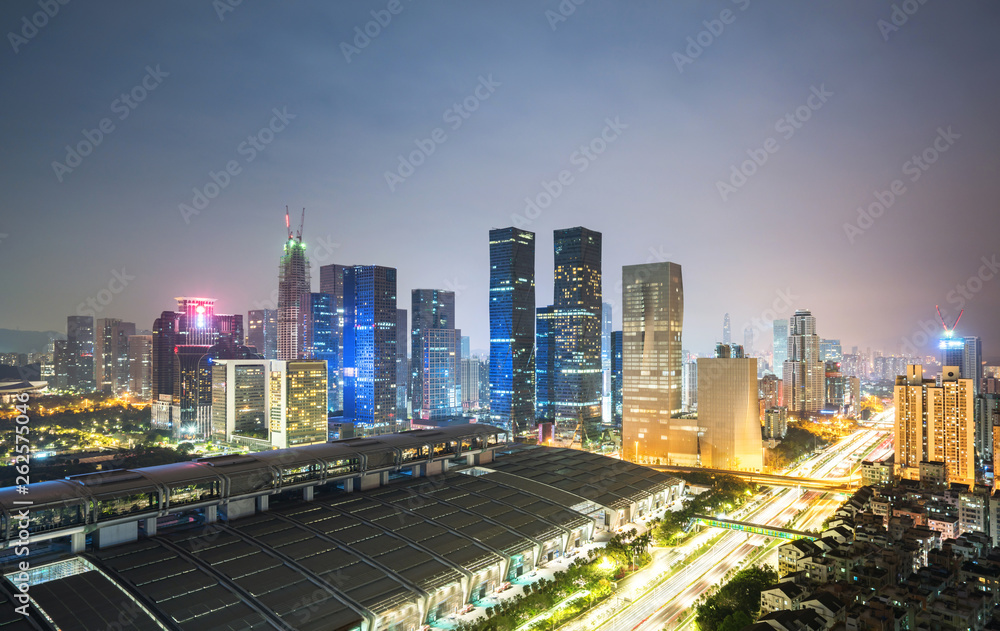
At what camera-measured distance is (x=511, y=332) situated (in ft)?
336

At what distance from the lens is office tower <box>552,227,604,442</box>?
335 ft

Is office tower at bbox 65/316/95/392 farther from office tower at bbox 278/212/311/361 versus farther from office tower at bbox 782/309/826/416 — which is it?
office tower at bbox 782/309/826/416

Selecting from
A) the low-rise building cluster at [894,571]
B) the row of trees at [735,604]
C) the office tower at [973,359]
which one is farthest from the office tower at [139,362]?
the office tower at [973,359]

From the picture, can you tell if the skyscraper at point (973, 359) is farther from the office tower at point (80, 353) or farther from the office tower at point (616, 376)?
the office tower at point (80, 353)

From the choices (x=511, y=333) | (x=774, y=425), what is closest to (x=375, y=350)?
(x=511, y=333)

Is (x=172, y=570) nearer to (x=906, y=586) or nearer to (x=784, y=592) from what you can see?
(x=784, y=592)

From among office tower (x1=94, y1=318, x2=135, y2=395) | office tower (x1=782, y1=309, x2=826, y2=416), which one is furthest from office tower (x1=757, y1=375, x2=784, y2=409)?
office tower (x1=94, y1=318, x2=135, y2=395)

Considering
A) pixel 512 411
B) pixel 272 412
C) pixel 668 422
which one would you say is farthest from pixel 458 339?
pixel 668 422

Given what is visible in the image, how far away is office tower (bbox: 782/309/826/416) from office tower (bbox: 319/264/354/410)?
287 ft

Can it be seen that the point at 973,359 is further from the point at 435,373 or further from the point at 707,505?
the point at 435,373

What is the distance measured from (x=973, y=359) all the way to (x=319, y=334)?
13263cm

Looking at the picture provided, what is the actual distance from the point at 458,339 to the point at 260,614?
138639 mm

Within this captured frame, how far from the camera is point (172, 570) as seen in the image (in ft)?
77.9

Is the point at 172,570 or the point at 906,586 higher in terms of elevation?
the point at 172,570
